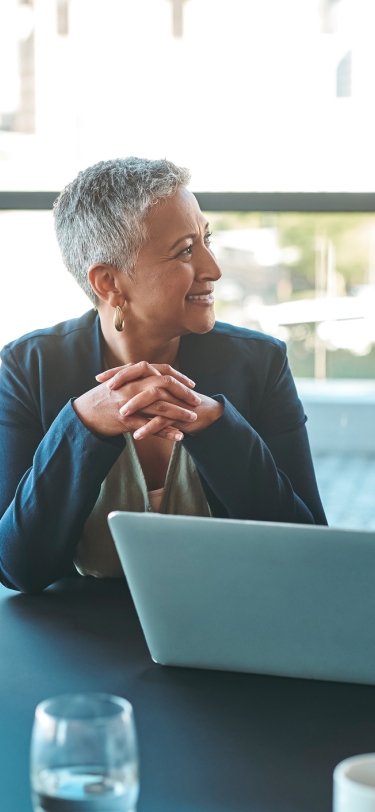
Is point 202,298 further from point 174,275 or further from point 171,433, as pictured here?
point 171,433

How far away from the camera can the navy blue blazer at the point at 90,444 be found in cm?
130

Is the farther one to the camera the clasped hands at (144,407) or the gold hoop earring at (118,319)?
the gold hoop earring at (118,319)

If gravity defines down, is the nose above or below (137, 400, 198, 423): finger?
above

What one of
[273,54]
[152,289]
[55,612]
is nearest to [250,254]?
[273,54]

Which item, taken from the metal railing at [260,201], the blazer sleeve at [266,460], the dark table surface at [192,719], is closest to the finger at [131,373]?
the blazer sleeve at [266,460]

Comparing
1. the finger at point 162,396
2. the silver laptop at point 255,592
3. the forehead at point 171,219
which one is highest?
the forehead at point 171,219

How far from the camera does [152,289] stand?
1.49m

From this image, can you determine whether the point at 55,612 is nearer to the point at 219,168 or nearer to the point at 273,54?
the point at 219,168

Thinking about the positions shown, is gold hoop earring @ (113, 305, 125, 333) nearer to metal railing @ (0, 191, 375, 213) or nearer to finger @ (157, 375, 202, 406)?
finger @ (157, 375, 202, 406)

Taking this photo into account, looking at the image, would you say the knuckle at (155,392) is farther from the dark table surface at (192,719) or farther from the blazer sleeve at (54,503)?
the dark table surface at (192,719)

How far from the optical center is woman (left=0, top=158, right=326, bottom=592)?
1.30 m

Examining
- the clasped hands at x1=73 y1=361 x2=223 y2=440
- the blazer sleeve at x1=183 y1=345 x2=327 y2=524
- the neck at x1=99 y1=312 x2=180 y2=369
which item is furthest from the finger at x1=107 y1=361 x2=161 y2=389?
the neck at x1=99 y1=312 x2=180 y2=369

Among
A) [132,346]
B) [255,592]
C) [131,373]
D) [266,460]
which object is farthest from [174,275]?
[255,592]

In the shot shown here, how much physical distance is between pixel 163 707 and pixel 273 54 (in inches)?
146
